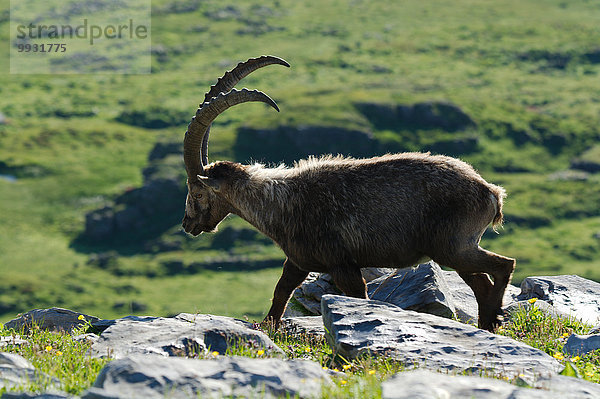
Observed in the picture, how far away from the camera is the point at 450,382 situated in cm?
771

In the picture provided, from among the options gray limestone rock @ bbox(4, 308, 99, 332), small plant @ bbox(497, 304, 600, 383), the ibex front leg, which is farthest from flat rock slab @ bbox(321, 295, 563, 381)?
gray limestone rock @ bbox(4, 308, 99, 332)

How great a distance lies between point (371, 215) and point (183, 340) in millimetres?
3898

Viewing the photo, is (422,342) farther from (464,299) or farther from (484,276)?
(464,299)

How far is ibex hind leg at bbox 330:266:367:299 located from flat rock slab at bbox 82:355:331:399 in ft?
15.3

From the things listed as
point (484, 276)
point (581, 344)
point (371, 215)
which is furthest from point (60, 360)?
point (484, 276)

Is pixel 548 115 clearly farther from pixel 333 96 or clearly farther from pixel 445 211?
pixel 445 211

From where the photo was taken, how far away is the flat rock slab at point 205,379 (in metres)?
7.69

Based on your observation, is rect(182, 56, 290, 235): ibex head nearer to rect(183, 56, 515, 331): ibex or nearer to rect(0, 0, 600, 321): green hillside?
rect(183, 56, 515, 331): ibex

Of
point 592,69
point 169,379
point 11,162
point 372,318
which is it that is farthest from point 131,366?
point 592,69

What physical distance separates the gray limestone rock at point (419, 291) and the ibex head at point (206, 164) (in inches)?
127

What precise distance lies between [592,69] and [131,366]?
192325 millimetres

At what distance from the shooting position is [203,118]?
14117mm

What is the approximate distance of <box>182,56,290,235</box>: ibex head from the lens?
552 inches

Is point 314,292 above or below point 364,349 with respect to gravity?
below
